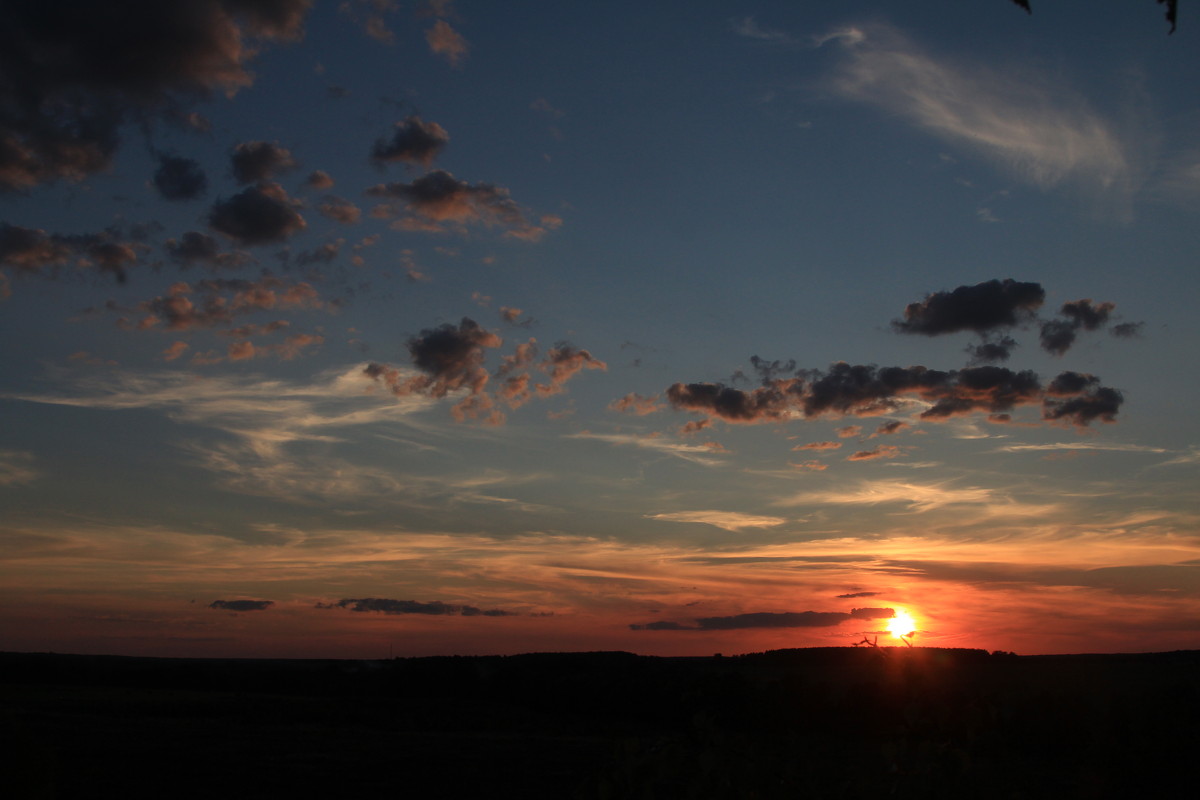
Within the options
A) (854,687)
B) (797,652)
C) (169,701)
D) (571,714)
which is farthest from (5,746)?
(797,652)

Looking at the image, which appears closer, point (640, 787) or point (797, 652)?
point (640, 787)

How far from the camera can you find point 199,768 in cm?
2591

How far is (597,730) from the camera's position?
40.2 meters

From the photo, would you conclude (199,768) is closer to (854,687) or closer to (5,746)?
(5,746)

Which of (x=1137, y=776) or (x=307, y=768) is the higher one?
(x=1137, y=776)

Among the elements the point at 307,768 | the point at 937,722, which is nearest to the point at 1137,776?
the point at 937,722

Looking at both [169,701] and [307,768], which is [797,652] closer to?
[169,701]

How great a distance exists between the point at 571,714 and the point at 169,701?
21.6 metres

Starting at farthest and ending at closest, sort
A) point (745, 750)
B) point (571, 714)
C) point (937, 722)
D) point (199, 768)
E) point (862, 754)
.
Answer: point (571, 714)
point (862, 754)
point (199, 768)
point (937, 722)
point (745, 750)

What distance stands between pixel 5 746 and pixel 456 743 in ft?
72.6

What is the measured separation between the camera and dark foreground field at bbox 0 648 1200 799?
5094mm

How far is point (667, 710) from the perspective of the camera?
41.3 m

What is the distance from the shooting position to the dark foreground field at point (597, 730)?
5.09 metres

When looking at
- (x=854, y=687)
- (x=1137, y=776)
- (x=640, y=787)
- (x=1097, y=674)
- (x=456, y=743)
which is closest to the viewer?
(x=640, y=787)
